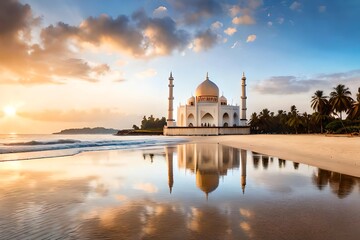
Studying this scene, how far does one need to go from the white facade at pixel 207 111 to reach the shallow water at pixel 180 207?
2645 inches

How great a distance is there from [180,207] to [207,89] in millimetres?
75369

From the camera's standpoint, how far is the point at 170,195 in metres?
7.64

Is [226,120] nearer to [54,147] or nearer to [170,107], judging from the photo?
[170,107]

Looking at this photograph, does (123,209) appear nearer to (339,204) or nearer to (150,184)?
(150,184)

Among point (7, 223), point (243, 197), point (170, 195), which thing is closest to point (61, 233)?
point (7, 223)

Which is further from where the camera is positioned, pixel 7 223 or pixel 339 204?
pixel 339 204

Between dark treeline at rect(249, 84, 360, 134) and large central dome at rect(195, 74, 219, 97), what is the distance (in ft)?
40.1

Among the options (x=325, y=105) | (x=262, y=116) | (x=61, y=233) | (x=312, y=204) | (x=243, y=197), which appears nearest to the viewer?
(x=61, y=233)

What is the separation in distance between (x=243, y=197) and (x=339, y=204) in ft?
7.07

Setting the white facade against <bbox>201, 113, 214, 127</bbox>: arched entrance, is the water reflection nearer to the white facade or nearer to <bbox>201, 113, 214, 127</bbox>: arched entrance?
the white facade

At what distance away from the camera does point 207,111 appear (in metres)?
78.2

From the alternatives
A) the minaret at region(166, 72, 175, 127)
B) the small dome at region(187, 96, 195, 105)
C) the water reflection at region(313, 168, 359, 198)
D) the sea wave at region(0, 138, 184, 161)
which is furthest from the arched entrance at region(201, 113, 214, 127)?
the water reflection at region(313, 168, 359, 198)

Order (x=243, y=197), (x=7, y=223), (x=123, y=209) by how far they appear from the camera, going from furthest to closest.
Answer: (x=243, y=197), (x=123, y=209), (x=7, y=223)

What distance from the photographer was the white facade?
77.9m
